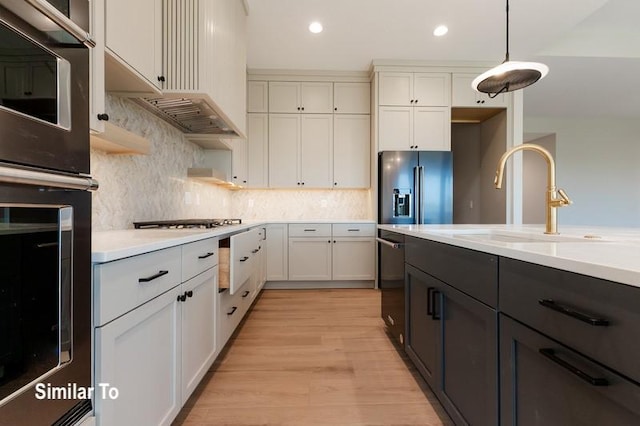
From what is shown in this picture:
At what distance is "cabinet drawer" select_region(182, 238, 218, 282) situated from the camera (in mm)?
1308

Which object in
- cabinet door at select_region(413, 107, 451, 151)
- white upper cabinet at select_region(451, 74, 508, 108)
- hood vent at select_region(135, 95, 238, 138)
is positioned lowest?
hood vent at select_region(135, 95, 238, 138)

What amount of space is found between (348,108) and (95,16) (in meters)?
3.17

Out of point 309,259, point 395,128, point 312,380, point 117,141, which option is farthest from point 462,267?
point 395,128

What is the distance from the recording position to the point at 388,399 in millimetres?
1523

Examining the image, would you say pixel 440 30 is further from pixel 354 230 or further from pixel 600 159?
pixel 600 159

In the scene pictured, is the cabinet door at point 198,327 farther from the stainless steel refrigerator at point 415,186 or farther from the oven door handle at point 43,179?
the stainless steel refrigerator at point 415,186

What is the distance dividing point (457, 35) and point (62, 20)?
3.58 meters

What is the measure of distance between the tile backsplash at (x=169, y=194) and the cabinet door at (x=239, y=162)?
30 centimetres

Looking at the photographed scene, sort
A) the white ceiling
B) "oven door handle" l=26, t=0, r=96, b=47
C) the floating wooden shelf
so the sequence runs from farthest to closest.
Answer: the white ceiling, the floating wooden shelf, "oven door handle" l=26, t=0, r=96, b=47

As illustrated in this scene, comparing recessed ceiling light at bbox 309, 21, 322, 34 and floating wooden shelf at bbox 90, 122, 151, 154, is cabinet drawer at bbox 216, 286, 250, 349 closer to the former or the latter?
floating wooden shelf at bbox 90, 122, 151, 154

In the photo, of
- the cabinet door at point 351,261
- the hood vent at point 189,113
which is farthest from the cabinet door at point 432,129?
the hood vent at point 189,113

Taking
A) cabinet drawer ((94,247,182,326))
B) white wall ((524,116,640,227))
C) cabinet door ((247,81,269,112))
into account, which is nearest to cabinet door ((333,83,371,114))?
cabinet door ((247,81,269,112))

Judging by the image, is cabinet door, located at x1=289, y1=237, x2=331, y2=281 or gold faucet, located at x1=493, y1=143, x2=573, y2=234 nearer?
gold faucet, located at x1=493, y1=143, x2=573, y2=234

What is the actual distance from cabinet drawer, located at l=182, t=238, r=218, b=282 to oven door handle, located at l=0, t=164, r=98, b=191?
1.90 ft
